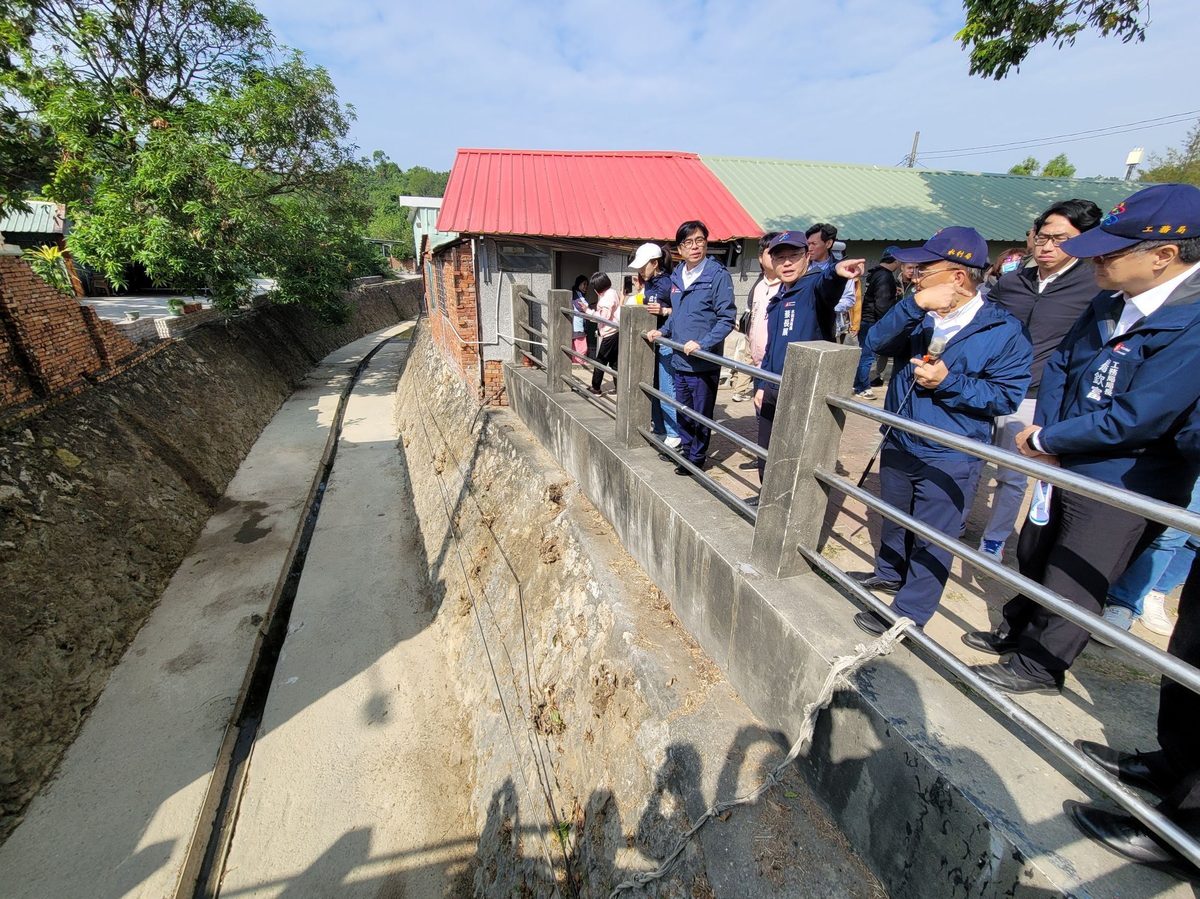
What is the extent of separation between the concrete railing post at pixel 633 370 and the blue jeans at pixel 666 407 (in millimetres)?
195

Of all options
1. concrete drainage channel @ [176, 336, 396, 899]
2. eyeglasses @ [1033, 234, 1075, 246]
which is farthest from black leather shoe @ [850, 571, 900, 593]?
concrete drainage channel @ [176, 336, 396, 899]

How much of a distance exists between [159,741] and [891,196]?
49.5 feet

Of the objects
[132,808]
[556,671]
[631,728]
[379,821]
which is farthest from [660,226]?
[132,808]

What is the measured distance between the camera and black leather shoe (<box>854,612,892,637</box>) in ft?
6.33

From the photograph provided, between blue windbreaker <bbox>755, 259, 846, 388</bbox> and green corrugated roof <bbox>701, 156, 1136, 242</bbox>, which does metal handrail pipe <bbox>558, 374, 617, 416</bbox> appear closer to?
blue windbreaker <bbox>755, 259, 846, 388</bbox>

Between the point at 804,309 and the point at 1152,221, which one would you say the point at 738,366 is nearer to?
the point at 804,309

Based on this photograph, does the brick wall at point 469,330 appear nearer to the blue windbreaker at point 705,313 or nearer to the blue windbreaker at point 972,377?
the blue windbreaker at point 705,313

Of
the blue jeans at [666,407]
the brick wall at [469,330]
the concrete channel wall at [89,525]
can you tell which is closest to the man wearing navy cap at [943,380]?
the blue jeans at [666,407]

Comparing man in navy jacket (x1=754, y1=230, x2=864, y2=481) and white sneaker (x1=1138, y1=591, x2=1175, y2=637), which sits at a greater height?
man in navy jacket (x1=754, y1=230, x2=864, y2=481)

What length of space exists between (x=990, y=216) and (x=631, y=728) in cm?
1363

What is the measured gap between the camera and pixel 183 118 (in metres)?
9.20

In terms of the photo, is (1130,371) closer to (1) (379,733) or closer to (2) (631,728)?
(2) (631,728)

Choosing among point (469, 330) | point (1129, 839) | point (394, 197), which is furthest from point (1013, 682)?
point (394, 197)

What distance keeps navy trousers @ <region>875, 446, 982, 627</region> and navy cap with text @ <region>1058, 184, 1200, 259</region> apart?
808 mm
